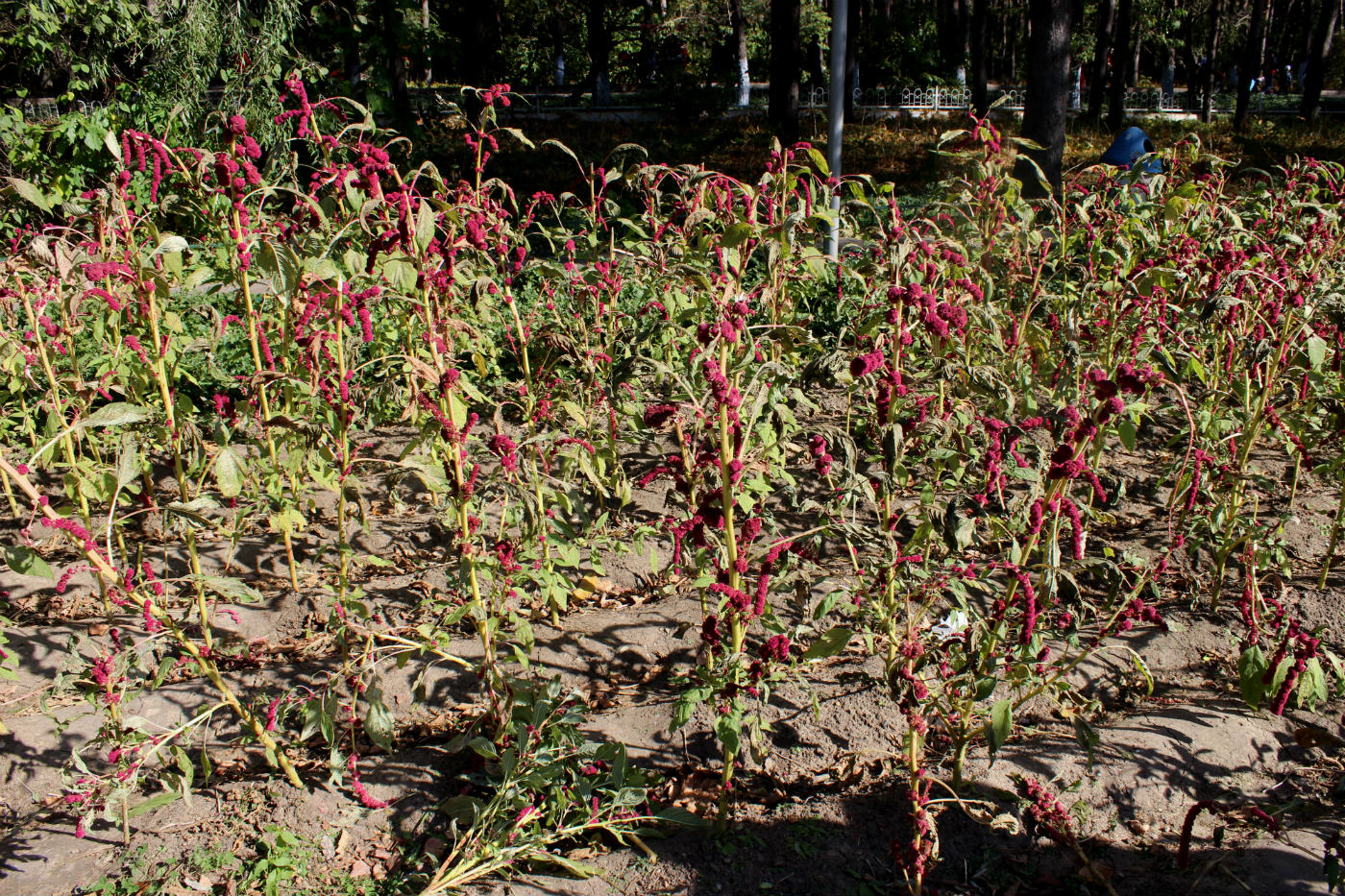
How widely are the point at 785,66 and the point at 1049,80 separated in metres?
6.12

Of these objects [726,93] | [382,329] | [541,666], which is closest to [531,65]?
[726,93]

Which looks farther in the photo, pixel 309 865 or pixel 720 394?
pixel 309 865

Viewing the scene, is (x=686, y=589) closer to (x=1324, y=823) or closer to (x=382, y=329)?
(x=1324, y=823)

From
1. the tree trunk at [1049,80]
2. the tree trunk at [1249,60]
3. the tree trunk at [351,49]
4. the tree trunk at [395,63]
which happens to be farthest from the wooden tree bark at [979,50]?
the tree trunk at [351,49]

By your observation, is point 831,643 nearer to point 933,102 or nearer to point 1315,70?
point 1315,70

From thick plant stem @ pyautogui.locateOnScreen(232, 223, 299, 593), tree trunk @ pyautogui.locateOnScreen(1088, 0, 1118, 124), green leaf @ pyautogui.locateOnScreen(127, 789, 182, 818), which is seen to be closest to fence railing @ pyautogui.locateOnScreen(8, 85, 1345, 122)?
tree trunk @ pyautogui.locateOnScreen(1088, 0, 1118, 124)

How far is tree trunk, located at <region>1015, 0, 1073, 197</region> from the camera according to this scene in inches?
406

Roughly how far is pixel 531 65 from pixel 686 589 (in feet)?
128

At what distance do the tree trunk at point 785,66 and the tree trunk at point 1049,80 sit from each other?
5.14 metres

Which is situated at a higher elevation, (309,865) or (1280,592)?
(1280,592)

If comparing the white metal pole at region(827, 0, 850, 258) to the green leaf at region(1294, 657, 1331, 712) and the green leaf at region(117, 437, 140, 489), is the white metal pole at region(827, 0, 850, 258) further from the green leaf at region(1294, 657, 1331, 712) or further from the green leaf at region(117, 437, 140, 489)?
the green leaf at region(117, 437, 140, 489)

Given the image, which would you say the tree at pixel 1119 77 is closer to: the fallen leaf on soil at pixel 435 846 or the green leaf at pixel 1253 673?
the green leaf at pixel 1253 673

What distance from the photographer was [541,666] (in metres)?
3.36

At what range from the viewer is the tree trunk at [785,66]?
1541 cm
